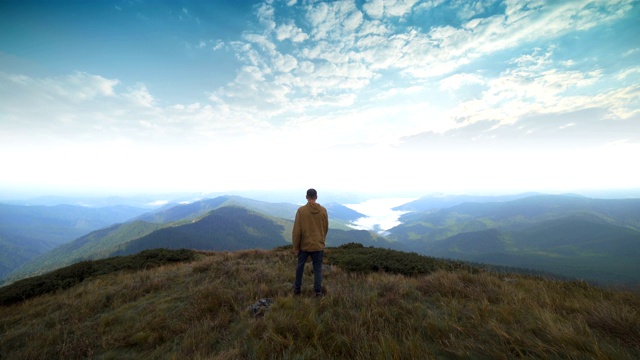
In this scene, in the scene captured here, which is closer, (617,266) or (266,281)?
(266,281)

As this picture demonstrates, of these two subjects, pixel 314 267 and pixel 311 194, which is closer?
pixel 314 267

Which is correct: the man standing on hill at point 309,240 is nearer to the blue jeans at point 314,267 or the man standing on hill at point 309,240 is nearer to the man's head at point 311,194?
the blue jeans at point 314,267

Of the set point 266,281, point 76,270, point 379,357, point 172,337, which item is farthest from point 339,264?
point 76,270

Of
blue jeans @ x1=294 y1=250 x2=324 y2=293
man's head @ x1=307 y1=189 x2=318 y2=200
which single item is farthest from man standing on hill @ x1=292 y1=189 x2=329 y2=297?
man's head @ x1=307 y1=189 x2=318 y2=200

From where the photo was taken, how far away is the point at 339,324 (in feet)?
14.2

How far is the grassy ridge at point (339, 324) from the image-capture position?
342 cm

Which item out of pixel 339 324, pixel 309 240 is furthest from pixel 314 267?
pixel 339 324

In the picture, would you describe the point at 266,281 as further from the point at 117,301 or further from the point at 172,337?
the point at 117,301

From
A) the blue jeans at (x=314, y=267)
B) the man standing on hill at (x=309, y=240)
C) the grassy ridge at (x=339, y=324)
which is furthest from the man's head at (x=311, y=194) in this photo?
the grassy ridge at (x=339, y=324)

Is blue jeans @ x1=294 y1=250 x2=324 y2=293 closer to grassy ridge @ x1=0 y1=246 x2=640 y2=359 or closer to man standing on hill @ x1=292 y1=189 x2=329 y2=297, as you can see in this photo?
man standing on hill @ x1=292 y1=189 x2=329 y2=297

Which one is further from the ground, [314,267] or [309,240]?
[309,240]

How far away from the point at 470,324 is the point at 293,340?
320cm

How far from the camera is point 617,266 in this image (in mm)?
169875

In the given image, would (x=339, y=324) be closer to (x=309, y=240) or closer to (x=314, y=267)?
(x=314, y=267)
